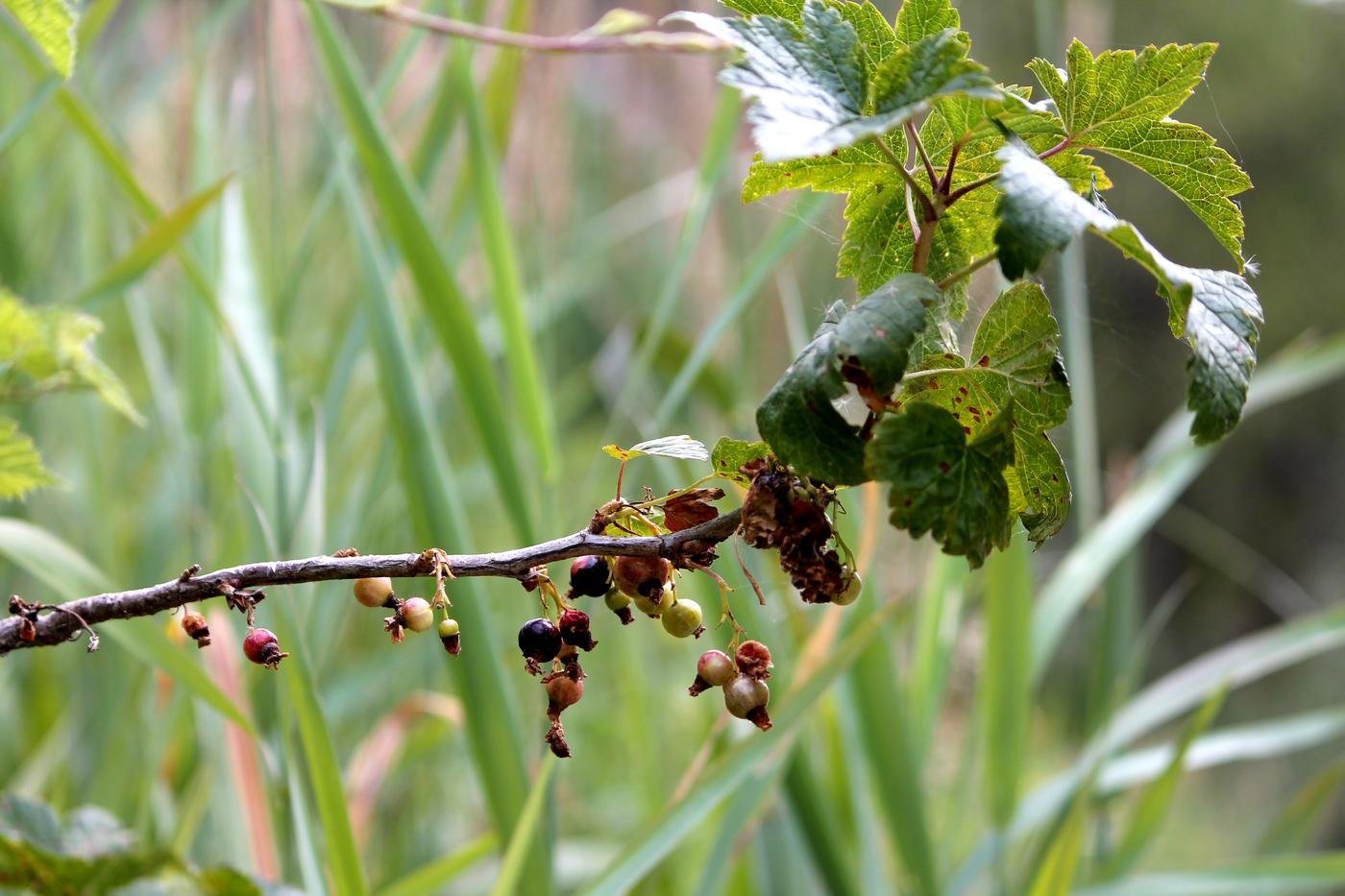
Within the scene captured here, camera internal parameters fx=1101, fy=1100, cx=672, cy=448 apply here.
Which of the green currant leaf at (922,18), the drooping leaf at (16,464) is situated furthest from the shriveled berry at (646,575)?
the drooping leaf at (16,464)

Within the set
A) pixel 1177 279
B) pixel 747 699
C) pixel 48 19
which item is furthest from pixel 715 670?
pixel 48 19

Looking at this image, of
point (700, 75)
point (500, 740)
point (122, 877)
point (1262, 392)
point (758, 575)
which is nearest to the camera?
point (122, 877)

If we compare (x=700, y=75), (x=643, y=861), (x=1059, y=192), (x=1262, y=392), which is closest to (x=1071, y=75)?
(x=1059, y=192)

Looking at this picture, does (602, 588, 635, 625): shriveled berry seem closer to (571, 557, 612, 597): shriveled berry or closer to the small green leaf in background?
(571, 557, 612, 597): shriveled berry

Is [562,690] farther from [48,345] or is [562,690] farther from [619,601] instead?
[48,345]

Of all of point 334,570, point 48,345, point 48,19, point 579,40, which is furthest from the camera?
point 579,40

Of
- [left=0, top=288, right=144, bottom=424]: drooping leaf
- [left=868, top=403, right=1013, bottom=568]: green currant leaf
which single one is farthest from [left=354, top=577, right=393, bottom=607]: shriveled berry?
[left=0, top=288, right=144, bottom=424]: drooping leaf

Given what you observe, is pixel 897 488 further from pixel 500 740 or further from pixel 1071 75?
pixel 500 740
